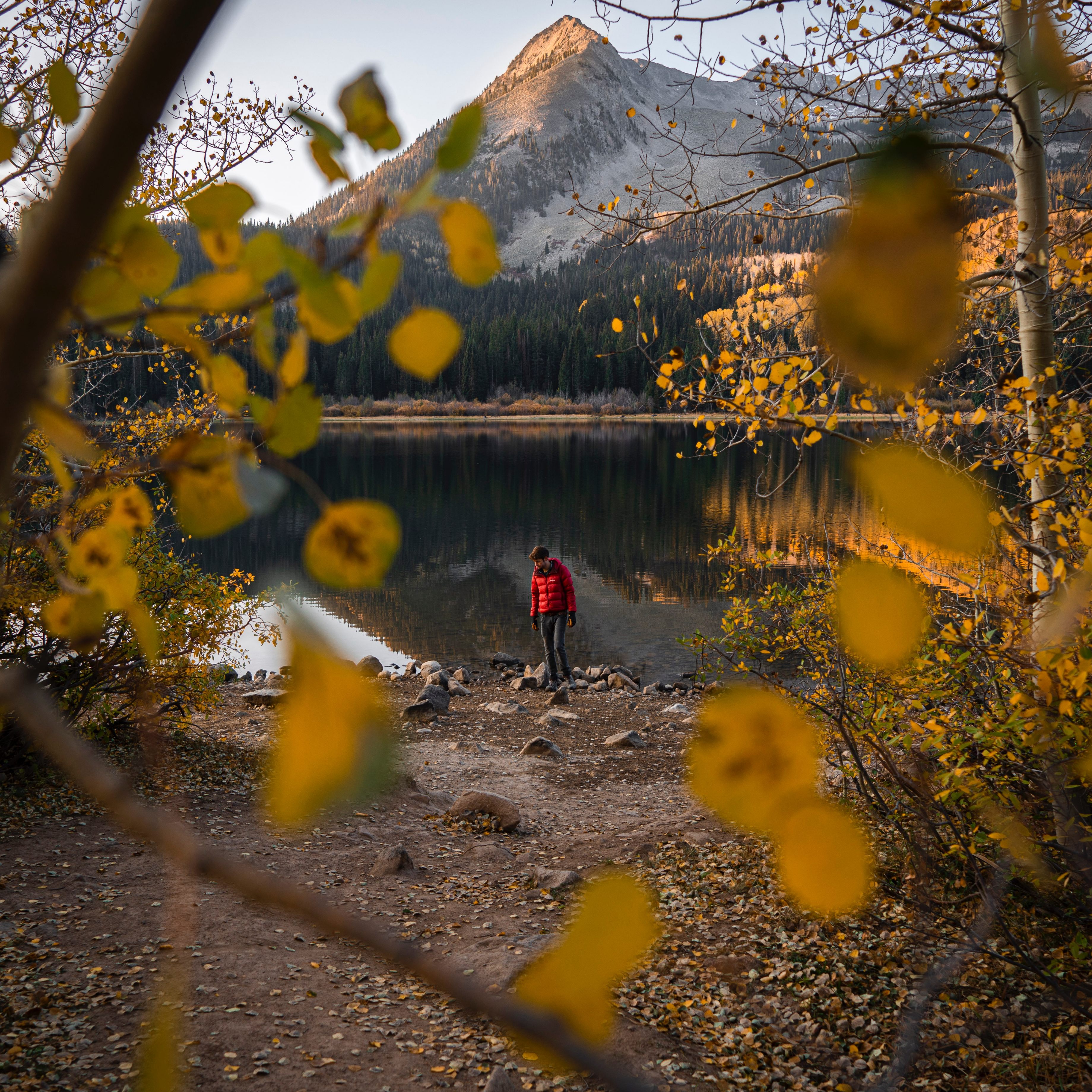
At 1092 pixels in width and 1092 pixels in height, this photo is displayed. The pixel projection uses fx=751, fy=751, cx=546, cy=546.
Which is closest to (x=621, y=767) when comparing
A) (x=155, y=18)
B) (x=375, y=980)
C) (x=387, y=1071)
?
(x=375, y=980)

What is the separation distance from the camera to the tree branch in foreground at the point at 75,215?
1.01ft

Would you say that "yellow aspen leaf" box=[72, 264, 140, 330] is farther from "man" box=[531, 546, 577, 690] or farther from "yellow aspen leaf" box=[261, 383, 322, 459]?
"man" box=[531, 546, 577, 690]

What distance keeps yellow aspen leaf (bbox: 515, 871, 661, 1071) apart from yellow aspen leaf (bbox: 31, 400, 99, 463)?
389 mm

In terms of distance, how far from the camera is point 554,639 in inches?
467

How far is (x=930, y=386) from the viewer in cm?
379

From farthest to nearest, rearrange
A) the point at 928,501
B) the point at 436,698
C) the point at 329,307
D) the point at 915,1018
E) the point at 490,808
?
the point at 436,698 → the point at 490,808 → the point at 915,1018 → the point at 928,501 → the point at 329,307

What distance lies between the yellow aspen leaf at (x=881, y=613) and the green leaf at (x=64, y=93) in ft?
2.20

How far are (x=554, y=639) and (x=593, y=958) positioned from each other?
454 inches

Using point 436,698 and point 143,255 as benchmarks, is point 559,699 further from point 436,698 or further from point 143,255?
point 143,255

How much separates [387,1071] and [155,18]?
3805 millimetres

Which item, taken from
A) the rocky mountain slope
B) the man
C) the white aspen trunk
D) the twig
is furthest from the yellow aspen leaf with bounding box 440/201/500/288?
the rocky mountain slope

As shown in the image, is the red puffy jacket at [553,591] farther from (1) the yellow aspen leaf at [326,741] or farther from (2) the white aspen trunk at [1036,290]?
(1) the yellow aspen leaf at [326,741]

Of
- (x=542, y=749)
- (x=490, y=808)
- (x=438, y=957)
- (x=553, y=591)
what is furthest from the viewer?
(x=553, y=591)

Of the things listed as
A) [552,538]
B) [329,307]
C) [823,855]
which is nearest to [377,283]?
[329,307]
